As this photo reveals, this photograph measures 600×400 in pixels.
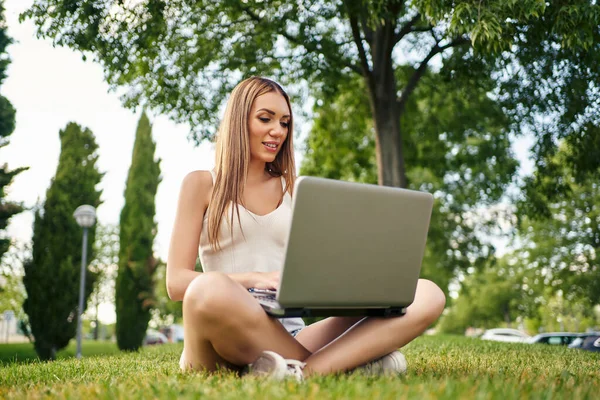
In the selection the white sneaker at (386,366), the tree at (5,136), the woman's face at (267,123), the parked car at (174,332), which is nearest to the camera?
the white sneaker at (386,366)

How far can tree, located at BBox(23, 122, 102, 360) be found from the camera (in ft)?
61.4

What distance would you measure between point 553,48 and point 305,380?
8799 mm

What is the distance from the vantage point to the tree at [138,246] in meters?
21.0

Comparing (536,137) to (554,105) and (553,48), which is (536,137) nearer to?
(554,105)

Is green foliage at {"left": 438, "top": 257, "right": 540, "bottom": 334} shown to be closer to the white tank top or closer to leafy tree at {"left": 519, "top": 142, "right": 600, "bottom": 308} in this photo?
leafy tree at {"left": 519, "top": 142, "right": 600, "bottom": 308}

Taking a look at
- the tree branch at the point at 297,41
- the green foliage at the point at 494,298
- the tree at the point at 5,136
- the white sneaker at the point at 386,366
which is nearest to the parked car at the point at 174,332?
the green foliage at the point at 494,298

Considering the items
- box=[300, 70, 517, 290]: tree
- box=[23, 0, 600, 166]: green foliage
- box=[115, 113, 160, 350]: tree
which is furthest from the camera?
box=[115, 113, 160, 350]: tree

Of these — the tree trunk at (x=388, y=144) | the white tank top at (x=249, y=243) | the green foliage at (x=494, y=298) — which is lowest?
the green foliage at (x=494, y=298)

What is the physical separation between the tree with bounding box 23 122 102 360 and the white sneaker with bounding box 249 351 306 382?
1764 cm

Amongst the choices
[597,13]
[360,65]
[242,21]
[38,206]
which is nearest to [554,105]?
[360,65]

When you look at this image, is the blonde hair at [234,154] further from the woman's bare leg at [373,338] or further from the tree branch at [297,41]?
the tree branch at [297,41]

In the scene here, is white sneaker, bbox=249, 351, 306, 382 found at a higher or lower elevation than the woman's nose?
lower

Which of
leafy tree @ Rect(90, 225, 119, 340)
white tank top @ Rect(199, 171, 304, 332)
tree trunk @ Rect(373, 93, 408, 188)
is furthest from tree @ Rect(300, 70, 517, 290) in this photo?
leafy tree @ Rect(90, 225, 119, 340)

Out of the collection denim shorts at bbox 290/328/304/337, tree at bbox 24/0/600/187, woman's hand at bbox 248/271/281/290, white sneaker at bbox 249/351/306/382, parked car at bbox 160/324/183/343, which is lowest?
parked car at bbox 160/324/183/343
